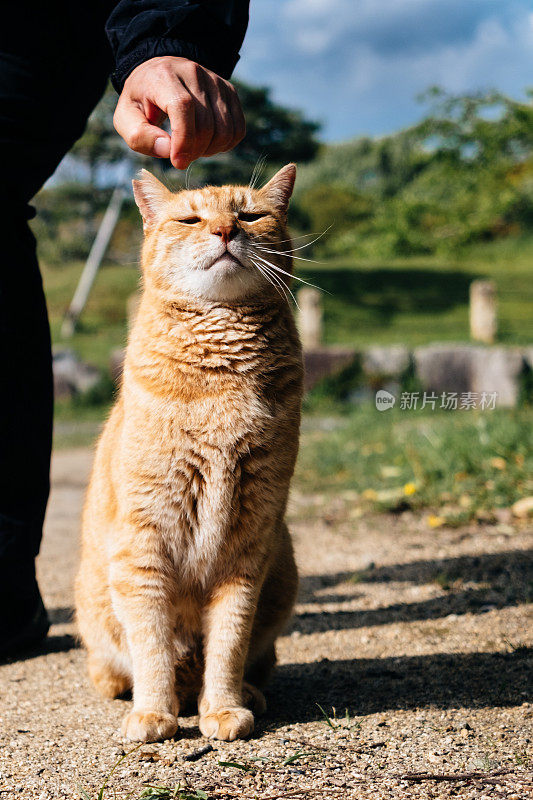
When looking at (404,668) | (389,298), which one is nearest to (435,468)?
(404,668)

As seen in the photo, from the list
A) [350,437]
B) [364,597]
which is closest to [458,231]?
[350,437]

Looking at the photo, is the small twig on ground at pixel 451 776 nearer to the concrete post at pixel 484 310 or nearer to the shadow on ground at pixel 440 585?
the shadow on ground at pixel 440 585

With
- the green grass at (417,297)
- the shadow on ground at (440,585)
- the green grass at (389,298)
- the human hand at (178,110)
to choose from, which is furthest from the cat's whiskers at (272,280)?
the green grass at (417,297)

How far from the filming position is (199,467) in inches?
67.7

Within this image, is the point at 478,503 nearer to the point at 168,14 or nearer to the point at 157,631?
the point at 157,631

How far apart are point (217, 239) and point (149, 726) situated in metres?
1.13

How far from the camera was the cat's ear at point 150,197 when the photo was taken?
1959 mm

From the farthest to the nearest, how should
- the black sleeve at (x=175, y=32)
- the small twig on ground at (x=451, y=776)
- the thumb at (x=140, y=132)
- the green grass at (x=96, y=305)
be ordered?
the green grass at (x=96, y=305) < the black sleeve at (x=175, y=32) < the thumb at (x=140, y=132) < the small twig on ground at (x=451, y=776)

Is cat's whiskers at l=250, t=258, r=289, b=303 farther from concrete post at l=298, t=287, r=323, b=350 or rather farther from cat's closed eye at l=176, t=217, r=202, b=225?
concrete post at l=298, t=287, r=323, b=350

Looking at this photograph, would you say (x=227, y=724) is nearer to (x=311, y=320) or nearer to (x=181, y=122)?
(x=181, y=122)

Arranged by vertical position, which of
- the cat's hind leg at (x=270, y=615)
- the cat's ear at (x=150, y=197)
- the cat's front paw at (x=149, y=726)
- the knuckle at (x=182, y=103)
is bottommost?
the cat's front paw at (x=149, y=726)

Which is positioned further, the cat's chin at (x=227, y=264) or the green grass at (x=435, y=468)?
the green grass at (x=435, y=468)

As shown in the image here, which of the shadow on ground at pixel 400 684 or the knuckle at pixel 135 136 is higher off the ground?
the knuckle at pixel 135 136

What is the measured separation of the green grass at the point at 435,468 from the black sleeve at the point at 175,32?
2.52 metres
